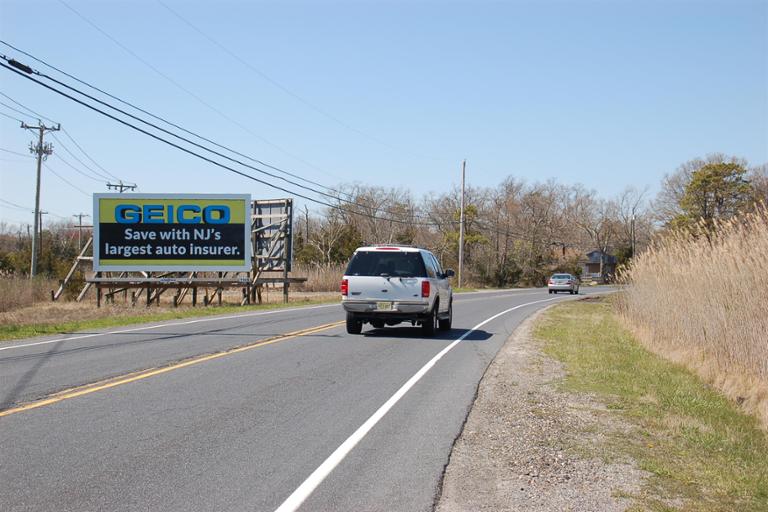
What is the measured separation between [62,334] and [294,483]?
13.4 m

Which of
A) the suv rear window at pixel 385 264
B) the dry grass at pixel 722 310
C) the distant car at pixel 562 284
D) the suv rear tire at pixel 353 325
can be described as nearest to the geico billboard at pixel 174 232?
the suv rear tire at pixel 353 325

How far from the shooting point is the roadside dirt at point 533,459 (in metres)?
5.60

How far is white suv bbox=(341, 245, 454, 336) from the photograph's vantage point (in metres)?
17.0

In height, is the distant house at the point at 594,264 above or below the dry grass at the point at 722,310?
above

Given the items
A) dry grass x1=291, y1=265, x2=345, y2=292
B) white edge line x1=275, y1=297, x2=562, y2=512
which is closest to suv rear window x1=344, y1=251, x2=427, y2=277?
white edge line x1=275, y1=297, x2=562, y2=512

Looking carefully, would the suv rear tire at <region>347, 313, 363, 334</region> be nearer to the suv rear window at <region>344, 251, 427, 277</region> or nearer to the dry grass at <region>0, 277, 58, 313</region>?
the suv rear window at <region>344, 251, 427, 277</region>

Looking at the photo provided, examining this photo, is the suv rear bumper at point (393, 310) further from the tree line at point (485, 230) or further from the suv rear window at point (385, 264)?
the tree line at point (485, 230)

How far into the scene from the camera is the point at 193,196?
1294 inches

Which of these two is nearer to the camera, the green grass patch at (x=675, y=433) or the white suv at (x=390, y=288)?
the green grass patch at (x=675, y=433)

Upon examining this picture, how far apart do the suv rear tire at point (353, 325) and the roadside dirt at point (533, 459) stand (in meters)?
6.84

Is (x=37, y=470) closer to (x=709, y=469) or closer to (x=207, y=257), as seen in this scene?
(x=709, y=469)

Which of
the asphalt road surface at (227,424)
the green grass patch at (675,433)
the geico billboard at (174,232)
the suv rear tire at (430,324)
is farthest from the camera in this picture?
the geico billboard at (174,232)

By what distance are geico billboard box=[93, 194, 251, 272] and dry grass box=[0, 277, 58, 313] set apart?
3742 millimetres

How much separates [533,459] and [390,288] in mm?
10377
